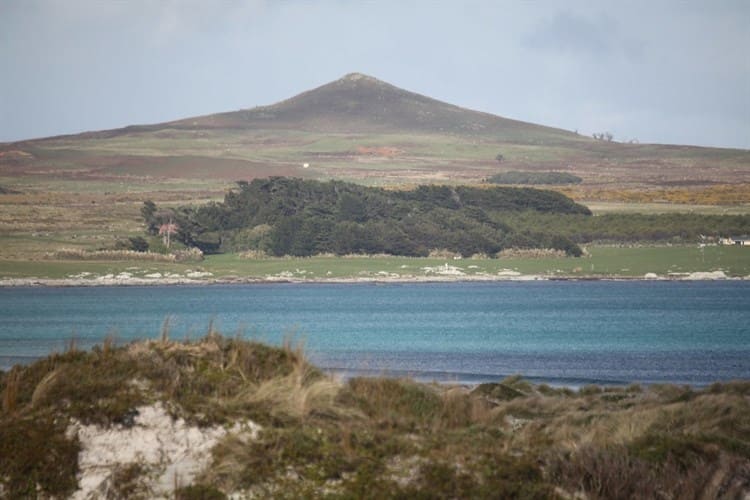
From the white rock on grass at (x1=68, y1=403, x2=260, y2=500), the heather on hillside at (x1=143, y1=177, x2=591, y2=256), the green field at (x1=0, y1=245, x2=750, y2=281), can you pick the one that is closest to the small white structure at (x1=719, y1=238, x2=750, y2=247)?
the green field at (x1=0, y1=245, x2=750, y2=281)

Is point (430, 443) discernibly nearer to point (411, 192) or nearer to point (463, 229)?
point (463, 229)

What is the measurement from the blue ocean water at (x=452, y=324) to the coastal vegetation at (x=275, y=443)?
7.31ft

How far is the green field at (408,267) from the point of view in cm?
7244

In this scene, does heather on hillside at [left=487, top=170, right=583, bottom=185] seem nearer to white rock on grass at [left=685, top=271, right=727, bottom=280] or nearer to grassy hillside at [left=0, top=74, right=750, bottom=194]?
grassy hillside at [left=0, top=74, right=750, bottom=194]

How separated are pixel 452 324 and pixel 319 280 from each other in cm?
2885

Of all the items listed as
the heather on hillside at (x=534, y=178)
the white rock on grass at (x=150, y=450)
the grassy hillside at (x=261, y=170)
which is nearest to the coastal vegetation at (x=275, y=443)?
the white rock on grass at (x=150, y=450)

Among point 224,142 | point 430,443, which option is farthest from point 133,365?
point 224,142

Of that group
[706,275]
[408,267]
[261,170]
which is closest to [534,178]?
[261,170]

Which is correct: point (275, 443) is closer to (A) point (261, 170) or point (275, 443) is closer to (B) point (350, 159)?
(A) point (261, 170)

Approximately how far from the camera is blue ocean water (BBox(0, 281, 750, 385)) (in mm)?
31867

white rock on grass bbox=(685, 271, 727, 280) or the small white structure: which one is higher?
the small white structure

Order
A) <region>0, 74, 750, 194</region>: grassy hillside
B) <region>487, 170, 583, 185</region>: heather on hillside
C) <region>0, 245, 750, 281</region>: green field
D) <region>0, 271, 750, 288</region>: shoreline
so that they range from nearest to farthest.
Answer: <region>0, 271, 750, 288</region>: shoreline → <region>0, 245, 750, 281</region>: green field → <region>487, 170, 583, 185</region>: heather on hillside → <region>0, 74, 750, 194</region>: grassy hillside

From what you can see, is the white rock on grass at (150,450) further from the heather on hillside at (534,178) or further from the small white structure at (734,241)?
the heather on hillside at (534,178)

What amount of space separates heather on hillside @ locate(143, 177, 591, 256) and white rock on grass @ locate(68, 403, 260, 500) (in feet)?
225
